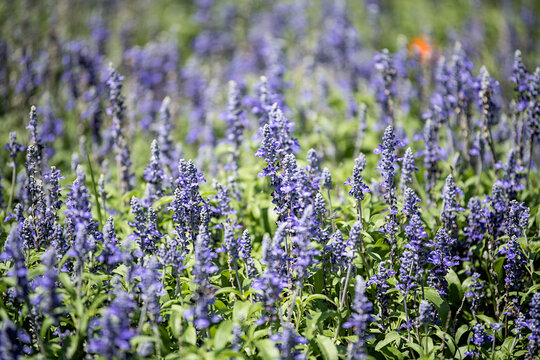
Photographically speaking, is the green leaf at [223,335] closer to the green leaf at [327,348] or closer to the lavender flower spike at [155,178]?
the green leaf at [327,348]

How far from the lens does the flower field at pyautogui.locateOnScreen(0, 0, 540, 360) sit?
3.87 meters

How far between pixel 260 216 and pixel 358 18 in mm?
17278

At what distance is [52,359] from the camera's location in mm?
4145

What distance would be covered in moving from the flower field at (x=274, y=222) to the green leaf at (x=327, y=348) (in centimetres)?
1

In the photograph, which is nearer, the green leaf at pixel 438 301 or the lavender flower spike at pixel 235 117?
the green leaf at pixel 438 301

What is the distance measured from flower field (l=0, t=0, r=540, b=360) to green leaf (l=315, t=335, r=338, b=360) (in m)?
0.01

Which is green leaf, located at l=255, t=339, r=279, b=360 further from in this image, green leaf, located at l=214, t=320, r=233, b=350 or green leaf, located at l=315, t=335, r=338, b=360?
green leaf, located at l=315, t=335, r=338, b=360

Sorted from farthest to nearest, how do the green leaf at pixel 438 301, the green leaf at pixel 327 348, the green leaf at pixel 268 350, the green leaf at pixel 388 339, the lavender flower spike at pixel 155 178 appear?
the lavender flower spike at pixel 155 178 → the green leaf at pixel 438 301 → the green leaf at pixel 388 339 → the green leaf at pixel 327 348 → the green leaf at pixel 268 350

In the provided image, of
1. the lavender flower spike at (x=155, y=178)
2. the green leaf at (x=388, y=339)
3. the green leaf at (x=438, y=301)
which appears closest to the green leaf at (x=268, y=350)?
the green leaf at (x=388, y=339)

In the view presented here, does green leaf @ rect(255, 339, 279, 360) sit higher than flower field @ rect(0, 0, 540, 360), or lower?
lower

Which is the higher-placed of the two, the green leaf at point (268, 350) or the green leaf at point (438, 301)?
the green leaf at point (268, 350)

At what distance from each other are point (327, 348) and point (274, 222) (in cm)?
229

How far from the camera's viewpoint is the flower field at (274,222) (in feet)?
12.7

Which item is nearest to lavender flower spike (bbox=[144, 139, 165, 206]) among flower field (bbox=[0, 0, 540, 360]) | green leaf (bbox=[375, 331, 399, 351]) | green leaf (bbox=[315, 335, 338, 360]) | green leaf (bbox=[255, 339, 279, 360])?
flower field (bbox=[0, 0, 540, 360])
